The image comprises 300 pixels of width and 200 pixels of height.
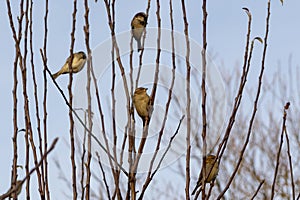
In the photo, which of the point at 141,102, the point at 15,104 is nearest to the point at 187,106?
the point at 141,102

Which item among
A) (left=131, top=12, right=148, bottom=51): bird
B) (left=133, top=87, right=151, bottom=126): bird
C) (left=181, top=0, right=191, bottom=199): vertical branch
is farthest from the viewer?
(left=131, top=12, right=148, bottom=51): bird

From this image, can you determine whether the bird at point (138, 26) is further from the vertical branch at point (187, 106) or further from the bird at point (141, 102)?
the vertical branch at point (187, 106)

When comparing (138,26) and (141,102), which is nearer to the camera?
(141,102)

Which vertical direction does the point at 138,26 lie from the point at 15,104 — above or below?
above

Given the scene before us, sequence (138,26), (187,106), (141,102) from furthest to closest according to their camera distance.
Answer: (138,26) < (141,102) < (187,106)

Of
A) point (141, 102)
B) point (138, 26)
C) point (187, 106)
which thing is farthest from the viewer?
point (138, 26)

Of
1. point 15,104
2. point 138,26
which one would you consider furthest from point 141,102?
point 15,104

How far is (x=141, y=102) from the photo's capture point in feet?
8.20

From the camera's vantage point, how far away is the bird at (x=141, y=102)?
8.08 ft

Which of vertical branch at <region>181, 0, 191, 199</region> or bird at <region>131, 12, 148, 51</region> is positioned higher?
bird at <region>131, 12, 148, 51</region>

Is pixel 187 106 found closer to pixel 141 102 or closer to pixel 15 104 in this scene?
pixel 141 102

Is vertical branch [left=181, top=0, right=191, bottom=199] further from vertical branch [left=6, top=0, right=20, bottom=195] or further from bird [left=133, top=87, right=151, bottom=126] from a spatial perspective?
vertical branch [left=6, top=0, right=20, bottom=195]

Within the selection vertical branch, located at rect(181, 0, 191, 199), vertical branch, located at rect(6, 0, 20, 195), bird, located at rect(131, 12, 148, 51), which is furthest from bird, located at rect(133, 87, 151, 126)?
vertical branch, located at rect(6, 0, 20, 195)

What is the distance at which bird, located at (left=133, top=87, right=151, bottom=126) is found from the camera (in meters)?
2.46
